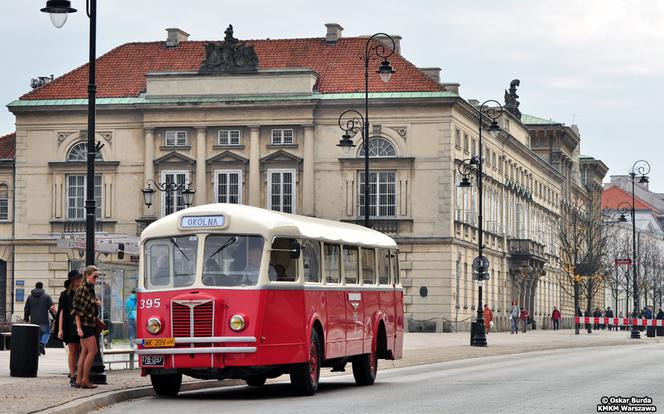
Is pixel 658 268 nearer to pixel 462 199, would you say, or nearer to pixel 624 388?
pixel 462 199

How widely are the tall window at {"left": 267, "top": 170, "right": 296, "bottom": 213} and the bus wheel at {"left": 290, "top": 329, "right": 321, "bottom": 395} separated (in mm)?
54722

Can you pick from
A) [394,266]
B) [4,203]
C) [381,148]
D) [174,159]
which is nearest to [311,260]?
[394,266]

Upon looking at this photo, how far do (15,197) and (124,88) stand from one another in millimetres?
7999

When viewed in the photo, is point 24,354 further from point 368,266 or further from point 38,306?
point 38,306

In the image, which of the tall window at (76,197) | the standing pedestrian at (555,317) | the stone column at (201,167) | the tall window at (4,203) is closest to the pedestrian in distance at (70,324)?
the stone column at (201,167)

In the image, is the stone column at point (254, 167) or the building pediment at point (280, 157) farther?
the building pediment at point (280, 157)

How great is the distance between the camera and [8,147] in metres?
87.1

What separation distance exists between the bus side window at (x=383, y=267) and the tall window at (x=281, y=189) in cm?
4936

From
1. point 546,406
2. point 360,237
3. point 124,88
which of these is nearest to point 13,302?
point 124,88

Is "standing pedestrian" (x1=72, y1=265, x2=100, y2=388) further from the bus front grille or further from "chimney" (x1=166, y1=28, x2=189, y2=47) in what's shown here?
"chimney" (x1=166, y1=28, x2=189, y2=47)

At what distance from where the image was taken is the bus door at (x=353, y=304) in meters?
28.0

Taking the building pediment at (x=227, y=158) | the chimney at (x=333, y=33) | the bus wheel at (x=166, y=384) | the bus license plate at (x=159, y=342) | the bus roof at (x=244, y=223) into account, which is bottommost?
the bus wheel at (x=166, y=384)

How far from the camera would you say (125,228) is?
268ft

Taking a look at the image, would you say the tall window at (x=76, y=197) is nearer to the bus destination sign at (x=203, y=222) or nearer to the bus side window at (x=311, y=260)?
the bus side window at (x=311, y=260)
